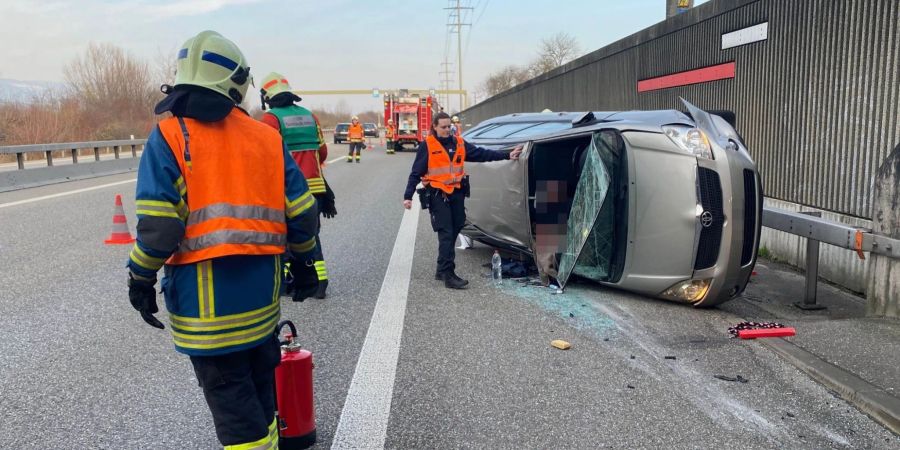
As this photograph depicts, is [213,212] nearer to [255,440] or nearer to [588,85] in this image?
[255,440]

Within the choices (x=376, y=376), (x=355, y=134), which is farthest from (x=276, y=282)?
(x=355, y=134)

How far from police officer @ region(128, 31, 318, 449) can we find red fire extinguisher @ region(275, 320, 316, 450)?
49cm

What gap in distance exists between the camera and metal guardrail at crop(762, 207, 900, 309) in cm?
525

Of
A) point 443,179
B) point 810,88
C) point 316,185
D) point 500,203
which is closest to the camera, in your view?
point 316,185

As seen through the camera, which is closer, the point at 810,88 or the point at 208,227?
the point at 208,227

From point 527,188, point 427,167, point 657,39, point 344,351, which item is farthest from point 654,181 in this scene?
point 657,39

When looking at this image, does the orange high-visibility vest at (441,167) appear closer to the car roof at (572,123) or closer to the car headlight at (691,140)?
the car roof at (572,123)

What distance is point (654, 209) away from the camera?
5.66 m

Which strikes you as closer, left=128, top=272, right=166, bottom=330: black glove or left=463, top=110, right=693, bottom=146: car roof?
left=128, top=272, right=166, bottom=330: black glove

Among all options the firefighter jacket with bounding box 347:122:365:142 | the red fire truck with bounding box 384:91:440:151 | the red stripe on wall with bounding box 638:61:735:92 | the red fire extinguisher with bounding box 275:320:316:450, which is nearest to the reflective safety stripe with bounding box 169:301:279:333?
the red fire extinguisher with bounding box 275:320:316:450

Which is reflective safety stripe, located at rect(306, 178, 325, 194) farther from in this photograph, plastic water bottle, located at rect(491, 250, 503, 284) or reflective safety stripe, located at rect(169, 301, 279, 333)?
reflective safety stripe, located at rect(169, 301, 279, 333)

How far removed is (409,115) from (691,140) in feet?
108

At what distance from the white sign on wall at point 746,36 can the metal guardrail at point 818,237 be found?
3.52 meters

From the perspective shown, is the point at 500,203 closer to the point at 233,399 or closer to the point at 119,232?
the point at 119,232
